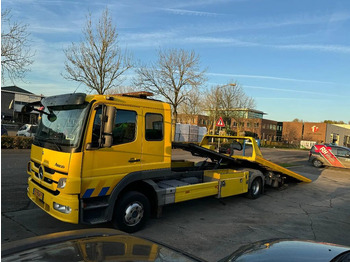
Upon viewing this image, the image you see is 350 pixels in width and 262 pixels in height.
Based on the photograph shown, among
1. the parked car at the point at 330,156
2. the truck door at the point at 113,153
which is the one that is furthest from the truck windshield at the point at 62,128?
the parked car at the point at 330,156

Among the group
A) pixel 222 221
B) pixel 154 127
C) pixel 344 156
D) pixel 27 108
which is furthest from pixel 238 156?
pixel 344 156

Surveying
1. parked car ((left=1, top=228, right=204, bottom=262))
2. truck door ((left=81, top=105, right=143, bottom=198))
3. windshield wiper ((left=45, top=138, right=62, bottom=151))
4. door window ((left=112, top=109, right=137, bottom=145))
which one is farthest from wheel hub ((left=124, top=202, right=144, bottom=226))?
parked car ((left=1, top=228, right=204, bottom=262))

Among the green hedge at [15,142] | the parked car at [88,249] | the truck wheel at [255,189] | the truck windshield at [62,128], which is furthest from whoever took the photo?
the green hedge at [15,142]

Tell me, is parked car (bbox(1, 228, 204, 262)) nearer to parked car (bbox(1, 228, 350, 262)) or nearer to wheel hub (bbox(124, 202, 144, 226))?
parked car (bbox(1, 228, 350, 262))

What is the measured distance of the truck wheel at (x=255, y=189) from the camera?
7919 millimetres

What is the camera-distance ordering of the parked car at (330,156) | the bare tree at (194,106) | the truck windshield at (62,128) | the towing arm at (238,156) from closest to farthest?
1. the truck windshield at (62,128)
2. the towing arm at (238,156)
3. the parked car at (330,156)
4. the bare tree at (194,106)

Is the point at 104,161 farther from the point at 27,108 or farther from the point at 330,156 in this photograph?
the point at 330,156

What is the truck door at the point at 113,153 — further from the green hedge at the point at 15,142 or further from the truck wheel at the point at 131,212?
the green hedge at the point at 15,142

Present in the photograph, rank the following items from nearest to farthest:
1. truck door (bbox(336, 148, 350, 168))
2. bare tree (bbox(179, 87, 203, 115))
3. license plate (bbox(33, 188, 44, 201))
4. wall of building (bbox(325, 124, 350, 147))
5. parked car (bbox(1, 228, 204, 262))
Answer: parked car (bbox(1, 228, 204, 262))
license plate (bbox(33, 188, 44, 201))
truck door (bbox(336, 148, 350, 168))
bare tree (bbox(179, 87, 203, 115))
wall of building (bbox(325, 124, 350, 147))

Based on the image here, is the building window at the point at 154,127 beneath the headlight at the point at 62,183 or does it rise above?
above

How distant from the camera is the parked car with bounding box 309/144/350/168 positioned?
54.7 feet

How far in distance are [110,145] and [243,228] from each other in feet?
10.8

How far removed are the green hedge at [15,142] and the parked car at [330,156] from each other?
18.6m

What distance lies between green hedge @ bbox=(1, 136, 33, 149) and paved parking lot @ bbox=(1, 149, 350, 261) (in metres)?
7.59
